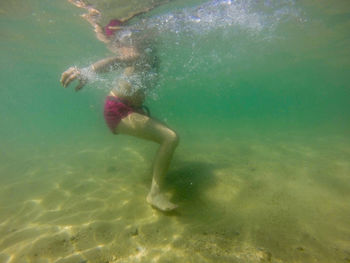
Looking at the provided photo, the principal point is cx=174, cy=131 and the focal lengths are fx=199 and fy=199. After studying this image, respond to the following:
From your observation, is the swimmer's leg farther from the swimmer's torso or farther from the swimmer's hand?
the swimmer's hand

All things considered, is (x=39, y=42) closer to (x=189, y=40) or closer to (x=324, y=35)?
(x=189, y=40)

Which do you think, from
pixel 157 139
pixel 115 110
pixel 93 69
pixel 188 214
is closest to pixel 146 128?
Result: pixel 157 139

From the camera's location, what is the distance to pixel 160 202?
4102mm

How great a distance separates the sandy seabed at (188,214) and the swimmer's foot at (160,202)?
21 cm

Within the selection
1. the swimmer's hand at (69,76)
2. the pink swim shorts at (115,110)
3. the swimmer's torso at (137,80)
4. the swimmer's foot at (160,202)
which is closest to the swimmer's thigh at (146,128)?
the pink swim shorts at (115,110)

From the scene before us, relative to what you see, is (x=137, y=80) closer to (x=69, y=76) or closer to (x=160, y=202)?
(x=69, y=76)

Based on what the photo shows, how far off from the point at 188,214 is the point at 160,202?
62 centimetres

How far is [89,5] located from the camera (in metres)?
10.0

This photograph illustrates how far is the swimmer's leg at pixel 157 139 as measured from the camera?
430 centimetres

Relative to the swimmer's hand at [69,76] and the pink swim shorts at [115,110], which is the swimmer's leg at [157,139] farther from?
the swimmer's hand at [69,76]

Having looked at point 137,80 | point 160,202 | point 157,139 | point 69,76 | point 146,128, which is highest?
point 69,76

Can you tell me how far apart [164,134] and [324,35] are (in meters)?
23.1

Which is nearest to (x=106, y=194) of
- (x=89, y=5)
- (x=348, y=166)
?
(x=348, y=166)

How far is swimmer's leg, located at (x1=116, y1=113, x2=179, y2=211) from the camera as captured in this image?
169 inches
